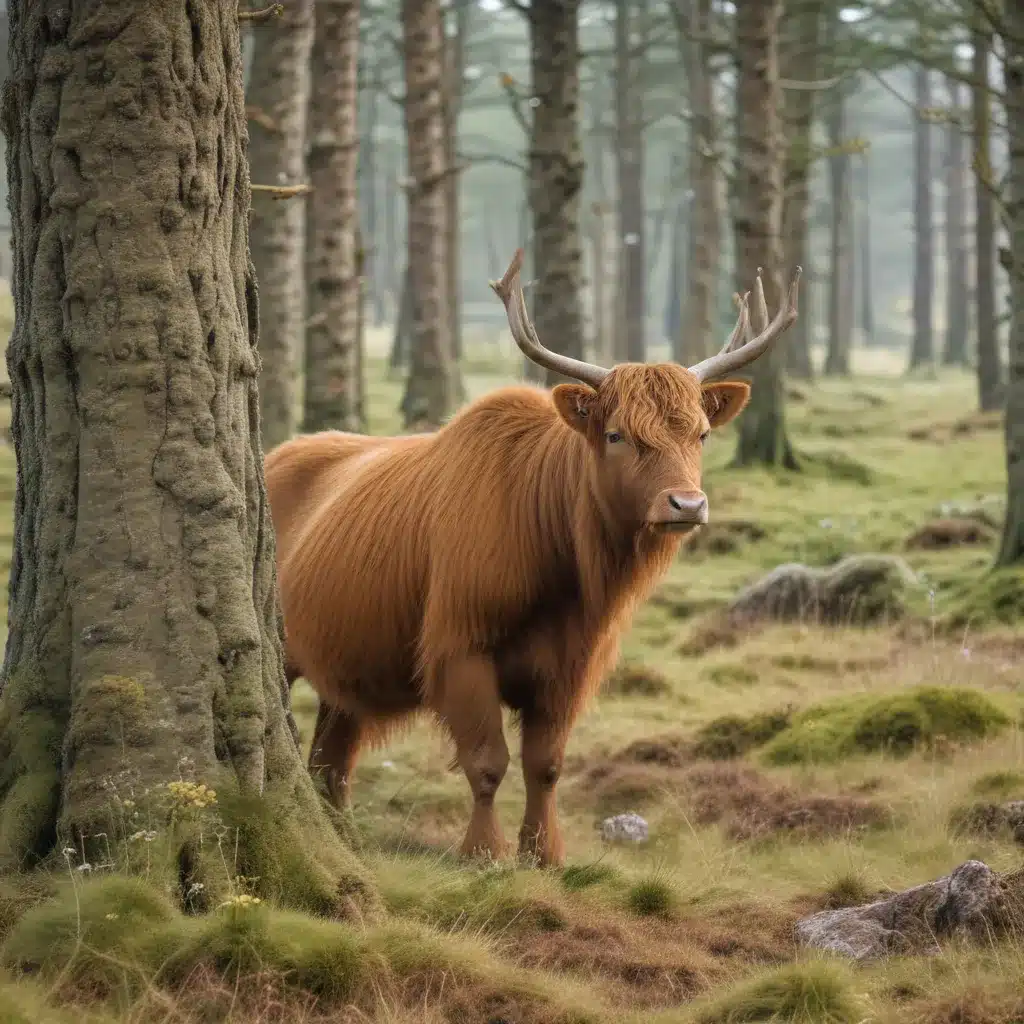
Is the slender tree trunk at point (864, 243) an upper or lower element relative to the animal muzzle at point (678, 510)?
upper

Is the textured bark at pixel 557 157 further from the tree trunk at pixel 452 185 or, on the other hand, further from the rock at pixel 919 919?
the rock at pixel 919 919

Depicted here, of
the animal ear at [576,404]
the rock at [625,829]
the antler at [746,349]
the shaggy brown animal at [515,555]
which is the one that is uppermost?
the antler at [746,349]

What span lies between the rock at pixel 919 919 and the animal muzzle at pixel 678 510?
1548 mm

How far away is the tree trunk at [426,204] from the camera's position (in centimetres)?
1939

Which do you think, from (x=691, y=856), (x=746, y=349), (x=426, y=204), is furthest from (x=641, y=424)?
(x=426, y=204)

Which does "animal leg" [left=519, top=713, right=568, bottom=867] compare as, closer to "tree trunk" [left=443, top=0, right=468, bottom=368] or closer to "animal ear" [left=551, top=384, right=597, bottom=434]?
"animal ear" [left=551, top=384, right=597, bottom=434]

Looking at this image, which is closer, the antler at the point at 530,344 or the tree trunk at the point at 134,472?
the tree trunk at the point at 134,472

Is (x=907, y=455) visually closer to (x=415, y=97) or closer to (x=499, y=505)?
(x=415, y=97)

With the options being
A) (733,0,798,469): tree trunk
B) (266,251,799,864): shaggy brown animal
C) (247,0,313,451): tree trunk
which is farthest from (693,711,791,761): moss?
(733,0,798,469): tree trunk

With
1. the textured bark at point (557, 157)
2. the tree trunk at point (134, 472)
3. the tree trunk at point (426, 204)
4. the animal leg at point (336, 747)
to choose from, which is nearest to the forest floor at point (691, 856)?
the animal leg at point (336, 747)

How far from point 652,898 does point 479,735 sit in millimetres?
1407

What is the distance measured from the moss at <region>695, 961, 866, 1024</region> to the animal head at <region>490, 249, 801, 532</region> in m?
2.05

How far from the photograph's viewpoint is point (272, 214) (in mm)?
12727

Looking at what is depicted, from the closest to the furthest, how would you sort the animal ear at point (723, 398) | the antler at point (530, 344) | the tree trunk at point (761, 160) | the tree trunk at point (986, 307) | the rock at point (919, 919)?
the rock at point (919, 919) → the antler at point (530, 344) → the animal ear at point (723, 398) → the tree trunk at point (761, 160) → the tree trunk at point (986, 307)
